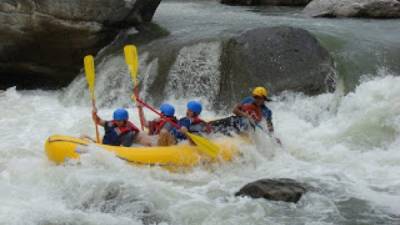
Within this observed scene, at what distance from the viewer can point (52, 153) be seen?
684 cm

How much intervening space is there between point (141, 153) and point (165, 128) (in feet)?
1.73

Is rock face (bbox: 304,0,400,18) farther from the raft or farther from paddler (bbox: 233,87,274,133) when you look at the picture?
the raft

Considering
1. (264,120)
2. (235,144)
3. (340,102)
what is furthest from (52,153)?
(340,102)

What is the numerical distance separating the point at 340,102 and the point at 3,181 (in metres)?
4.79

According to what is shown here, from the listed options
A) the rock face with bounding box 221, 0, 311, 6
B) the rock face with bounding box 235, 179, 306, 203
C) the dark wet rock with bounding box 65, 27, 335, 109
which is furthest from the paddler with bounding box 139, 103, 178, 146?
the rock face with bounding box 221, 0, 311, 6

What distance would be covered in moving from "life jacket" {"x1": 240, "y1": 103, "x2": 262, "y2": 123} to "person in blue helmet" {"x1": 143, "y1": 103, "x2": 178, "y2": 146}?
37.2 inches

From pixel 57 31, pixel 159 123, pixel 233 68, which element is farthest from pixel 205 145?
pixel 57 31

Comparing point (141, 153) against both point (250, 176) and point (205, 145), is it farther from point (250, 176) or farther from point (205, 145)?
point (250, 176)

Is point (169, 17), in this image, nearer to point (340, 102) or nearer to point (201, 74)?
point (201, 74)

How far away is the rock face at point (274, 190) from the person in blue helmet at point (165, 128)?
3.90 feet

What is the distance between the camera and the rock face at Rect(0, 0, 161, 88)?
1056cm

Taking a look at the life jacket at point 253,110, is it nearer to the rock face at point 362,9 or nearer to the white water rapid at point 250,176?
the white water rapid at point 250,176

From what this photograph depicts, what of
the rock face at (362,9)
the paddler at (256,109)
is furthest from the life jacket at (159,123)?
the rock face at (362,9)

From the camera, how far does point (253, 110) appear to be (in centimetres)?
762
